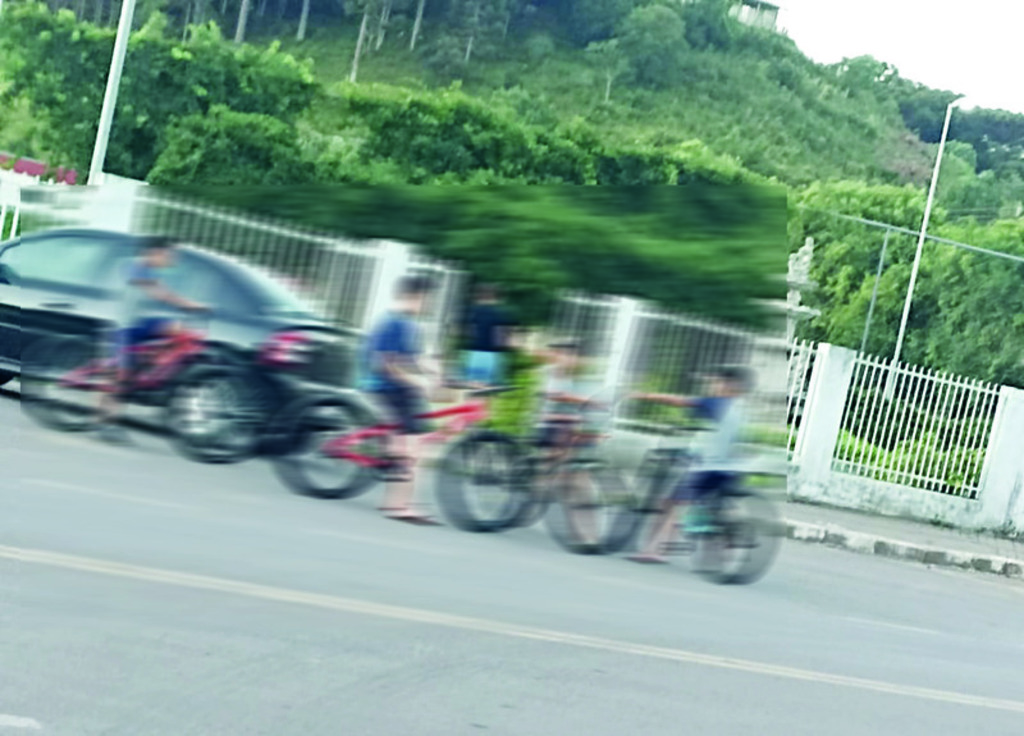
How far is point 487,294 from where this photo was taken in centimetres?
118

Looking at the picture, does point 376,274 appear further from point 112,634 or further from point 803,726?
point 803,726

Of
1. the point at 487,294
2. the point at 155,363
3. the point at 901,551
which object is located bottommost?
the point at 901,551

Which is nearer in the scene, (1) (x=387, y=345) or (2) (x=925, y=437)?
(1) (x=387, y=345)

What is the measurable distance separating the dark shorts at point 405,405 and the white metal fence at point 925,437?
7998 millimetres

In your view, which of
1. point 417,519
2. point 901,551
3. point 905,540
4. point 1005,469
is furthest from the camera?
point 1005,469

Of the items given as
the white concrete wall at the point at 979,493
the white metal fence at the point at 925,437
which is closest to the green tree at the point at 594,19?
the white metal fence at the point at 925,437

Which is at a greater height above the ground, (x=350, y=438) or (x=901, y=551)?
(x=350, y=438)

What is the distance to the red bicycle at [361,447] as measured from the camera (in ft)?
4.03

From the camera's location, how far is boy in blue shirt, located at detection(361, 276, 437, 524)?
1.17m

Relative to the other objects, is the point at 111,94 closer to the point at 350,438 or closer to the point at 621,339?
the point at 350,438

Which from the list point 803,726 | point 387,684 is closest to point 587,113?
point 387,684

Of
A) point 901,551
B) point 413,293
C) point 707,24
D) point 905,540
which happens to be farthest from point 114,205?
point 905,540

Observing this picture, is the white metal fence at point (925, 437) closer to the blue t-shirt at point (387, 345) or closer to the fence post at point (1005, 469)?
the fence post at point (1005, 469)

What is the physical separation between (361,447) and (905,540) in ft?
29.8
